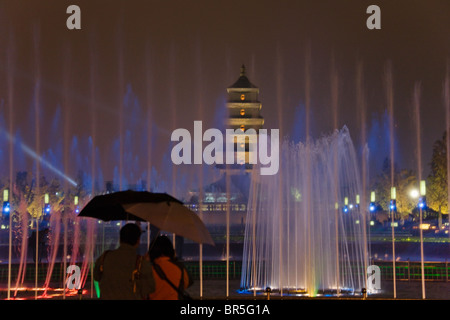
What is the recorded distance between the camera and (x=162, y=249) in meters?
6.36

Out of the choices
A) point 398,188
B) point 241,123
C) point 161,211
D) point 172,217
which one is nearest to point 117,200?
point 161,211

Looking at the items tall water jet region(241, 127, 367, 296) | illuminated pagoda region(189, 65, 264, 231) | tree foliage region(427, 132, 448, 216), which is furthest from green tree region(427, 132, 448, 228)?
illuminated pagoda region(189, 65, 264, 231)

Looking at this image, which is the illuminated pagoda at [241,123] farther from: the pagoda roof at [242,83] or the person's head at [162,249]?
the person's head at [162,249]

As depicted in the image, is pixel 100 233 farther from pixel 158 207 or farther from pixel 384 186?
pixel 158 207

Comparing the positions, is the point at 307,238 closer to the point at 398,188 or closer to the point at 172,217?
A: the point at 172,217

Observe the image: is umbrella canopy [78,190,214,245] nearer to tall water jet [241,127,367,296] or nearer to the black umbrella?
the black umbrella

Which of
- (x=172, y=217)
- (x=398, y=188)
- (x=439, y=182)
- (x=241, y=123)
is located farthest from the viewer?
(x=241, y=123)

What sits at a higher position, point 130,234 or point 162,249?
point 130,234

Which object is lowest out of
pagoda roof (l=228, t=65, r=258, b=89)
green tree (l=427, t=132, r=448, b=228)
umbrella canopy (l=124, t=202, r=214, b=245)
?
umbrella canopy (l=124, t=202, r=214, b=245)

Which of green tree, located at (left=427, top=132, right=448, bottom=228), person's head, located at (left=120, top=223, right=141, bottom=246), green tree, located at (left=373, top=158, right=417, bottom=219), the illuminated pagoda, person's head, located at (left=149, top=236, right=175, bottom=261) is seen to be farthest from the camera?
the illuminated pagoda

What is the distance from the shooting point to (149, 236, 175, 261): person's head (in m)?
6.36

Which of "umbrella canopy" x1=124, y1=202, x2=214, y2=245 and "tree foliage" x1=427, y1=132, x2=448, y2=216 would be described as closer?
"umbrella canopy" x1=124, y1=202, x2=214, y2=245
